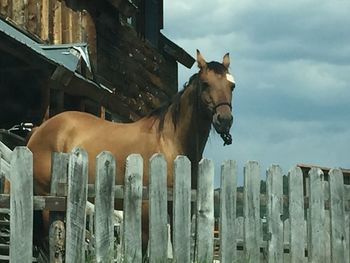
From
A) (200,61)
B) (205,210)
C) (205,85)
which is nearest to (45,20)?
(200,61)

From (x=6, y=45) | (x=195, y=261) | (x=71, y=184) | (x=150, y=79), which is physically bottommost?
(x=195, y=261)

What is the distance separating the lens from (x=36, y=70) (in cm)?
1334

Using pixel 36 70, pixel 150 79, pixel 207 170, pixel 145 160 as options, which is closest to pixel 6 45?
pixel 36 70

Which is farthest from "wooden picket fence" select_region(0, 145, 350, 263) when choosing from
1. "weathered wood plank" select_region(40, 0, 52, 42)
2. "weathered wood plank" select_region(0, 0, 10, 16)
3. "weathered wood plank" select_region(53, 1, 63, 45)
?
"weathered wood plank" select_region(53, 1, 63, 45)

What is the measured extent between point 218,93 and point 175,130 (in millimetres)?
629

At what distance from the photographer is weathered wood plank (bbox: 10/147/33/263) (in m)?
5.84

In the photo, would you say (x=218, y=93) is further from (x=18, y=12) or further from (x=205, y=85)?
(x=18, y=12)

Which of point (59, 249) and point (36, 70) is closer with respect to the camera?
point (59, 249)

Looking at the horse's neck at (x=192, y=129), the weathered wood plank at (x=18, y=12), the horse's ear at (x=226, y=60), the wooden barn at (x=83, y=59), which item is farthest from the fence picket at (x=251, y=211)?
the weathered wood plank at (x=18, y=12)

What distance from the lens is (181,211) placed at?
21.7 feet

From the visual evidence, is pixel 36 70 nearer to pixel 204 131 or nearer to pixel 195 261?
pixel 204 131

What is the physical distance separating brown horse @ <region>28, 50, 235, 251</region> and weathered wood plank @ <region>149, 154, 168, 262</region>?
1.68 m

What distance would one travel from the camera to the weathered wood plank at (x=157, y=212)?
21.2ft

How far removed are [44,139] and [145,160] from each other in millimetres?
1558
